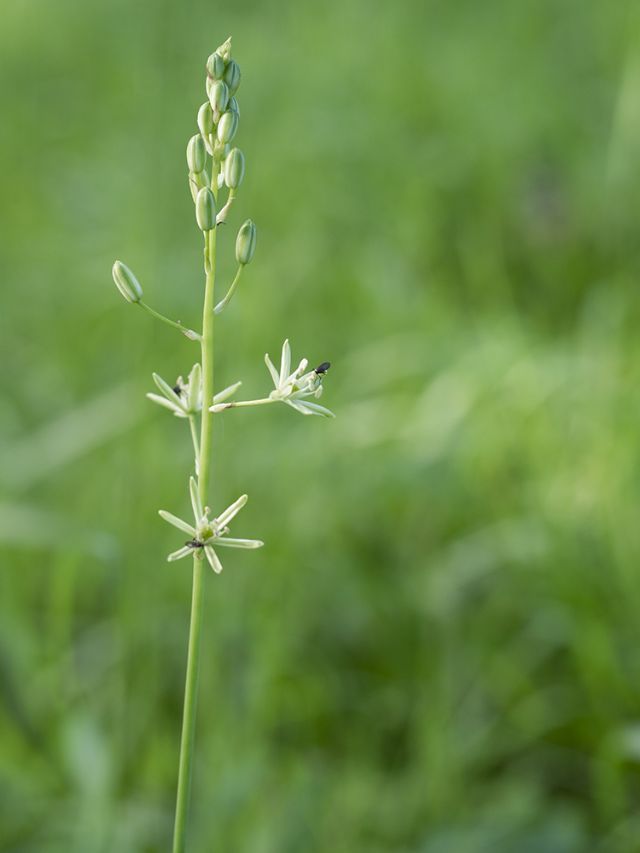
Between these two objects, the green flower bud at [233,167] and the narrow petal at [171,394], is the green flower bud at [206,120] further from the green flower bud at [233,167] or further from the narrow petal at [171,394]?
the narrow petal at [171,394]

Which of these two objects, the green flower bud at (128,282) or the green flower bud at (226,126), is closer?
the green flower bud at (226,126)

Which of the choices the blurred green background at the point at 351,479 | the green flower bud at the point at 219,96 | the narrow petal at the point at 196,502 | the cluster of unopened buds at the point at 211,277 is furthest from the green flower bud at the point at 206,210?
the blurred green background at the point at 351,479

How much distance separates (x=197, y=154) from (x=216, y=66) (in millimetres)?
109

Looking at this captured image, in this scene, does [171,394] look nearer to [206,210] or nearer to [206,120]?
[206,210]

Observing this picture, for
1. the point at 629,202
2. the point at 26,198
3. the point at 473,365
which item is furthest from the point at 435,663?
the point at 26,198

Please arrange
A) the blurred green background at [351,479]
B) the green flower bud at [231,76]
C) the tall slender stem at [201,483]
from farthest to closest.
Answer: the blurred green background at [351,479]
the green flower bud at [231,76]
the tall slender stem at [201,483]

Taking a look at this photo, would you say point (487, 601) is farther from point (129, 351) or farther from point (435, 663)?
point (129, 351)

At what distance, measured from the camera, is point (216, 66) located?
1.20m

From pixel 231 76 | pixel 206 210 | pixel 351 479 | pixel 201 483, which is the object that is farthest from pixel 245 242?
pixel 351 479

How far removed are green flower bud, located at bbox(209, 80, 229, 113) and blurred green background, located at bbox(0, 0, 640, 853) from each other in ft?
4.79

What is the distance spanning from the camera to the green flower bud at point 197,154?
1210mm

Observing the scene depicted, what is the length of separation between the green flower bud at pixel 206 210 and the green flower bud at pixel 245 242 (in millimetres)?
67

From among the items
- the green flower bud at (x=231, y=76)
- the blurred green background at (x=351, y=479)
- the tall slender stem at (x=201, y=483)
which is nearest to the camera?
the tall slender stem at (x=201, y=483)

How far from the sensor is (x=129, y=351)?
4.12 metres
